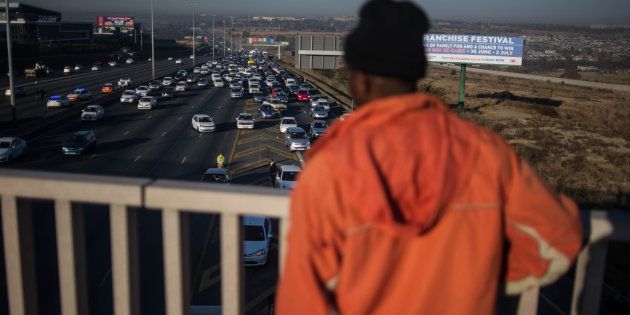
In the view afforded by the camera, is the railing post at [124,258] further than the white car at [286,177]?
No

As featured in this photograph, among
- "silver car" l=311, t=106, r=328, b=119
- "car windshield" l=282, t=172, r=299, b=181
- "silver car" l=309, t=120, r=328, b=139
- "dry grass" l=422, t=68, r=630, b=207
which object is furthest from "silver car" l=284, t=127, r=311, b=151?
"dry grass" l=422, t=68, r=630, b=207

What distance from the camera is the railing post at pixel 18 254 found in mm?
2584

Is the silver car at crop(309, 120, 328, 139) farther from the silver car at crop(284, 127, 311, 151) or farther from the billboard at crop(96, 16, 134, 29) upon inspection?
the billboard at crop(96, 16, 134, 29)

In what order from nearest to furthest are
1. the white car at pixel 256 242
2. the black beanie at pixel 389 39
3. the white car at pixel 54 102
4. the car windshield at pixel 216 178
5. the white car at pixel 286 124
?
1. the black beanie at pixel 389 39
2. the white car at pixel 256 242
3. the car windshield at pixel 216 178
4. the white car at pixel 286 124
5. the white car at pixel 54 102

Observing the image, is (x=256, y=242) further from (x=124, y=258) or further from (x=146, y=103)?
(x=146, y=103)

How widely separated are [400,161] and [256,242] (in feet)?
38.3

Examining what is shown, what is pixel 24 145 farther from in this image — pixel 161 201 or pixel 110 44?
pixel 110 44

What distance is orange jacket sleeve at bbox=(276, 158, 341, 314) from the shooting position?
164cm

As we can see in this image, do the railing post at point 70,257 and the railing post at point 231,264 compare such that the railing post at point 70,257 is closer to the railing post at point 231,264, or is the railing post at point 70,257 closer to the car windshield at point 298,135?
the railing post at point 231,264

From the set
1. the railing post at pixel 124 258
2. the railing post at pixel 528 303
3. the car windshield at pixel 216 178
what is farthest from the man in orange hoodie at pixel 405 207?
the car windshield at pixel 216 178

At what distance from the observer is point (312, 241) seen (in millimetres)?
1659

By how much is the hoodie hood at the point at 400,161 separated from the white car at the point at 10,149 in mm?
25119

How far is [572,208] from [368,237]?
71 cm

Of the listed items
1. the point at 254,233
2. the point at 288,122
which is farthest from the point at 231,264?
the point at 288,122
